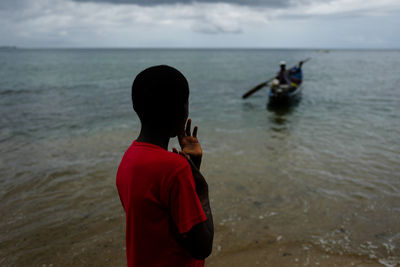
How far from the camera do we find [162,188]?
125 centimetres

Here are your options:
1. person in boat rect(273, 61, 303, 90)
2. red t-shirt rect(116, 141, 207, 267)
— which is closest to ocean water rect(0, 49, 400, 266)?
red t-shirt rect(116, 141, 207, 267)

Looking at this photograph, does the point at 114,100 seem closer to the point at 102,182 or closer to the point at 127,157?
the point at 102,182

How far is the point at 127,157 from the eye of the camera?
55.0 inches

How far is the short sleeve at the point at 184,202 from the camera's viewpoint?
4.07 feet

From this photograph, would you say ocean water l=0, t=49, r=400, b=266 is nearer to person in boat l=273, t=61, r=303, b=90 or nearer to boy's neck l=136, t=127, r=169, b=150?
boy's neck l=136, t=127, r=169, b=150

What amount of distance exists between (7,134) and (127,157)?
11229 millimetres

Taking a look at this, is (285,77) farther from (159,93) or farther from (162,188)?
(162,188)

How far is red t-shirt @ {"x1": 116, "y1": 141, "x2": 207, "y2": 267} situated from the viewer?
1249 millimetres

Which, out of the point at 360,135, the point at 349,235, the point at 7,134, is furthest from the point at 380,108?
the point at 7,134

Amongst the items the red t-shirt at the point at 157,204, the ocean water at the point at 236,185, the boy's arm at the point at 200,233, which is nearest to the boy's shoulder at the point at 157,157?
the red t-shirt at the point at 157,204

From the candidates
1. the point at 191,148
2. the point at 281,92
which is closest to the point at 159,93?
the point at 191,148

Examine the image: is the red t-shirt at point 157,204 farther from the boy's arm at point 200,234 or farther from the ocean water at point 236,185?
the ocean water at point 236,185

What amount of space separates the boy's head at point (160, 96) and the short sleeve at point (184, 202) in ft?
1.07

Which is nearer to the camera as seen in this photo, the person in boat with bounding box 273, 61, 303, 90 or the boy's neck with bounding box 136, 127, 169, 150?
the boy's neck with bounding box 136, 127, 169, 150
